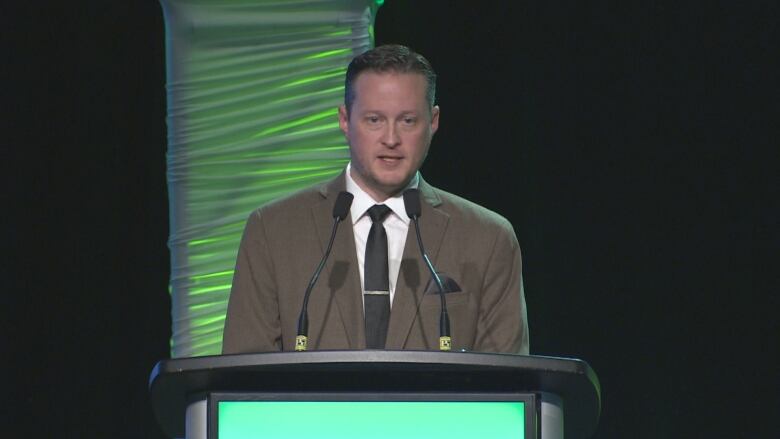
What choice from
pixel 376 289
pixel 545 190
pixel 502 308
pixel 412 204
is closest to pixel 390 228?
pixel 376 289

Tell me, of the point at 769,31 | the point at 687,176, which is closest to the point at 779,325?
the point at 687,176

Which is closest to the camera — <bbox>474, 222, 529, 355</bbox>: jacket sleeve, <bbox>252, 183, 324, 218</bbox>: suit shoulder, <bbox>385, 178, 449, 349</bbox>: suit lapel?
<bbox>385, 178, 449, 349</bbox>: suit lapel

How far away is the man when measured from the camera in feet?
7.42

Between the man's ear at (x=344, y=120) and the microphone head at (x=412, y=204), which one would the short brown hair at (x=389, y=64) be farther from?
the microphone head at (x=412, y=204)

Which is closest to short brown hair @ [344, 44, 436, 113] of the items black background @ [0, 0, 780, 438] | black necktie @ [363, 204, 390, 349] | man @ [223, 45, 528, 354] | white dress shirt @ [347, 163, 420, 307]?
man @ [223, 45, 528, 354]

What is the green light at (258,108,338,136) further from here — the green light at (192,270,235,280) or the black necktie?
the black necktie

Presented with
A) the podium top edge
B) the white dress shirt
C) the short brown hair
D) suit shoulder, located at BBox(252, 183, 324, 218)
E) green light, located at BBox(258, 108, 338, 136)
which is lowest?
the podium top edge

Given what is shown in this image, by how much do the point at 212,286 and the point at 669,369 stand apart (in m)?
1.41

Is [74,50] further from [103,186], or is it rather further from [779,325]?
[779,325]

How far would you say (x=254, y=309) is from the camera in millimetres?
2312

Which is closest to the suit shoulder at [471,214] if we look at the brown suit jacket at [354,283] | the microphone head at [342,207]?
the brown suit jacket at [354,283]

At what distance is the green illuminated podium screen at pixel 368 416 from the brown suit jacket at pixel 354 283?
2.57ft

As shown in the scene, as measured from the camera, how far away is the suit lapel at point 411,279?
7.34 ft

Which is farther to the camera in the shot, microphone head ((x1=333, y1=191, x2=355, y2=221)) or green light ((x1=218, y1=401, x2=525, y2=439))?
microphone head ((x1=333, y1=191, x2=355, y2=221))
